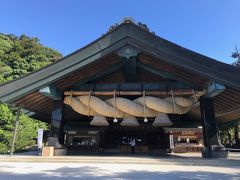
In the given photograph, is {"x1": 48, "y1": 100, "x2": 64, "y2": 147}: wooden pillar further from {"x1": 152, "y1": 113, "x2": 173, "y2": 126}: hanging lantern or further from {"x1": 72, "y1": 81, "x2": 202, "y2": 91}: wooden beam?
{"x1": 152, "y1": 113, "x2": 173, "y2": 126}: hanging lantern

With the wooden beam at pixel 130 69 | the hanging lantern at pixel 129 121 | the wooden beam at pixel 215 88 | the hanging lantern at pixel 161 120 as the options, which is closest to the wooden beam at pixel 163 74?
the wooden beam at pixel 130 69

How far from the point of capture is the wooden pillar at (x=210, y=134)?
857cm

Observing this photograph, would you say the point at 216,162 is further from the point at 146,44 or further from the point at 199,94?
the point at 146,44

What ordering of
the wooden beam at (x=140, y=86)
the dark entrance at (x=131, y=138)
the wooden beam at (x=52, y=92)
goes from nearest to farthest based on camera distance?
the wooden beam at (x=52, y=92), the wooden beam at (x=140, y=86), the dark entrance at (x=131, y=138)

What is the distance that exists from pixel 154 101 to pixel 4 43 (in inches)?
2360

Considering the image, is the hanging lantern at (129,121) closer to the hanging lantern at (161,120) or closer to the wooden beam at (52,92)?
the hanging lantern at (161,120)

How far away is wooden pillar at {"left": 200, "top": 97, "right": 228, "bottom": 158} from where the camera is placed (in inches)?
337

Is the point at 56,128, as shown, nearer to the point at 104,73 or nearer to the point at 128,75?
the point at 104,73

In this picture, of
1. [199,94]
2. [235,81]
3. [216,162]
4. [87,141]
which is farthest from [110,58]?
[87,141]

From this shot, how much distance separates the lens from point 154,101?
9.48m

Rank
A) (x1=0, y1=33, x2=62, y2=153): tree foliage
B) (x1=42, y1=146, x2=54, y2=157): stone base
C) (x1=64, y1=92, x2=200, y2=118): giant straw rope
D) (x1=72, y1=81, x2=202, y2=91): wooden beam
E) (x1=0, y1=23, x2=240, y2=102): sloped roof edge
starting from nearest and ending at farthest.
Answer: (x1=0, y1=23, x2=240, y2=102): sloped roof edge → (x1=42, y1=146, x2=54, y2=157): stone base → (x1=64, y1=92, x2=200, y2=118): giant straw rope → (x1=72, y1=81, x2=202, y2=91): wooden beam → (x1=0, y1=33, x2=62, y2=153): tree foliage

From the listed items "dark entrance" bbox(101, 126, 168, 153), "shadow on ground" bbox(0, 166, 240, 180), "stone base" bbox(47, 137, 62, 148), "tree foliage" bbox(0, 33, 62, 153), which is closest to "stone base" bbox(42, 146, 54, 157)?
"stone base" bbox(47, 137, 62, 148)

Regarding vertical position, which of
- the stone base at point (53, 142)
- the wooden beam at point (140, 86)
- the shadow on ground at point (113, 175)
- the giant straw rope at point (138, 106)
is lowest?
the shadow on ground at point (113, 175)

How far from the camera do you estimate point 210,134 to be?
8992 millimetres
